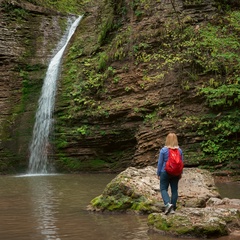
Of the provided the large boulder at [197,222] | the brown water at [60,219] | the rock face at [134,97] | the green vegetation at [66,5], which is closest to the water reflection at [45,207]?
the brown water at [60,219]

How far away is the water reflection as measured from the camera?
6.56 metres

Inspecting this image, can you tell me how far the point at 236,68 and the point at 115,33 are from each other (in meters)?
6.77

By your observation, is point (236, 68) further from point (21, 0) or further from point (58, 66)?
point (21, 0)

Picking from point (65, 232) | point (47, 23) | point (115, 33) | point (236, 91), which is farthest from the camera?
point (47, 23)

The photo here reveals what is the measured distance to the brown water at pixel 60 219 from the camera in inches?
245

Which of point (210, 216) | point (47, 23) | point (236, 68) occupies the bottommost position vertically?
point (210, 216)

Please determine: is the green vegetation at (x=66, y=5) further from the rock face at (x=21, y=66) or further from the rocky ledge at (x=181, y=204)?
the rocky ledge at (x=181, y=204)

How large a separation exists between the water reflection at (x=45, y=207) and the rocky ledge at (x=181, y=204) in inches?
35.9

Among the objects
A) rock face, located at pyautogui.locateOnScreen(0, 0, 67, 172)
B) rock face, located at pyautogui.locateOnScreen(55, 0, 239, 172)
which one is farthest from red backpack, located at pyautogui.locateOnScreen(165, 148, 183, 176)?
rock face, located at pyautogui.locateOnScreen(0, 0, 67, 172)

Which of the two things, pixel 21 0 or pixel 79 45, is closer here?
pixel 79 45

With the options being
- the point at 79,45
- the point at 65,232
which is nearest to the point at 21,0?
the point at 79,45

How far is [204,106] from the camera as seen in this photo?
1652 cm

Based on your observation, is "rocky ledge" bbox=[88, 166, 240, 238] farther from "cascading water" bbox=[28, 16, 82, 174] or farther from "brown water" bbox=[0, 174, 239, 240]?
"cascading water" bbox=[28, 16, 82, 174]

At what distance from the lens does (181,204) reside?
8.32m
